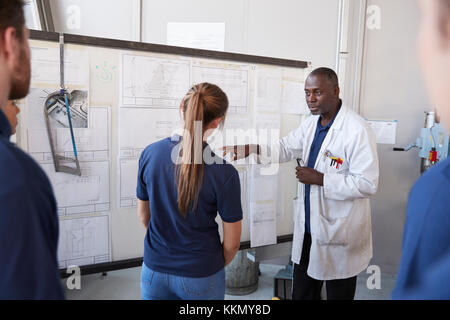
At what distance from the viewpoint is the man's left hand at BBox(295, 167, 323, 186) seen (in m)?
1.62

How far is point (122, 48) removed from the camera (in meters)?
1.47

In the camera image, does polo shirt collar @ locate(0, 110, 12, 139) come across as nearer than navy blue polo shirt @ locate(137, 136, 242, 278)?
Yes

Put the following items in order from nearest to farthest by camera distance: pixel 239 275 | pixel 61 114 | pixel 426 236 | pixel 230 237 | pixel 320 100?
pixel 426 236 → pixel 230 237 → pixel 61 114 → pixel 320 100 → pixel 239 275

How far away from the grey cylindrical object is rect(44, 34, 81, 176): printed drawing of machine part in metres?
1.37

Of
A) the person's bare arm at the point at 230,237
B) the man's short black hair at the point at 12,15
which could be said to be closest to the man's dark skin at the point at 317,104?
the person's bare arm at the point at 230,237

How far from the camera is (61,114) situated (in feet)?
4.50

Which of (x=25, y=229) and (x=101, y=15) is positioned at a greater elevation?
(x=101, y=15)

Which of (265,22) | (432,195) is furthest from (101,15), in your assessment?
(432,195)

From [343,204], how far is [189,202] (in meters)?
0.93

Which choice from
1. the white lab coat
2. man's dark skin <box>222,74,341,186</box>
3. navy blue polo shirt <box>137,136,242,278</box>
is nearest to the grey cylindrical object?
the white lab coat

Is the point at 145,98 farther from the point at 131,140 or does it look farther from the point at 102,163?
the point at 102,163
